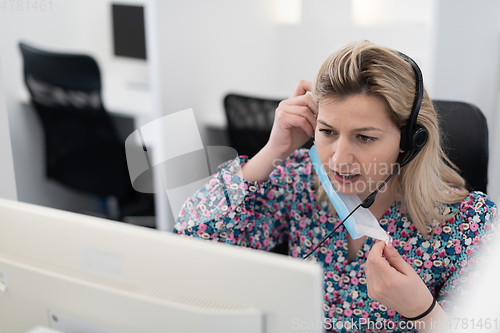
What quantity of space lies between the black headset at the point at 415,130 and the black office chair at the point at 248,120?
2.35 ft

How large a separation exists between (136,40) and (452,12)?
6.09ft

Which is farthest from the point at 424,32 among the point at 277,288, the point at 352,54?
the point at 277,288

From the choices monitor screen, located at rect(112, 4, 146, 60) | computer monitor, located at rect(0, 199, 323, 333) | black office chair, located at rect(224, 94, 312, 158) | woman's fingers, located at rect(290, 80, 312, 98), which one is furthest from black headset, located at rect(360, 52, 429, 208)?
monitor screen, located at rect(112, 4, 146, 60)

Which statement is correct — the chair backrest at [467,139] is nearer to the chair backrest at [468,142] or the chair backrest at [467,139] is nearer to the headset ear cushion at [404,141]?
the chair backrest at [468,142]

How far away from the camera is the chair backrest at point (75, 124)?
204cm

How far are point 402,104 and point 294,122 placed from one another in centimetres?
26

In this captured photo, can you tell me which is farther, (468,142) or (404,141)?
(468,142)

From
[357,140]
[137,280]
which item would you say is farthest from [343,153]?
[137,280]

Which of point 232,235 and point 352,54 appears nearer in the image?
point 352,54

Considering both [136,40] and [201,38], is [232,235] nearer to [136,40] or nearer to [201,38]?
[201,38]

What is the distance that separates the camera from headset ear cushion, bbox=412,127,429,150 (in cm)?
88

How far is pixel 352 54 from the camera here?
2.94ft

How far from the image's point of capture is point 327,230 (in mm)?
1085

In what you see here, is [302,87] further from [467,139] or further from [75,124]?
[75,124]
